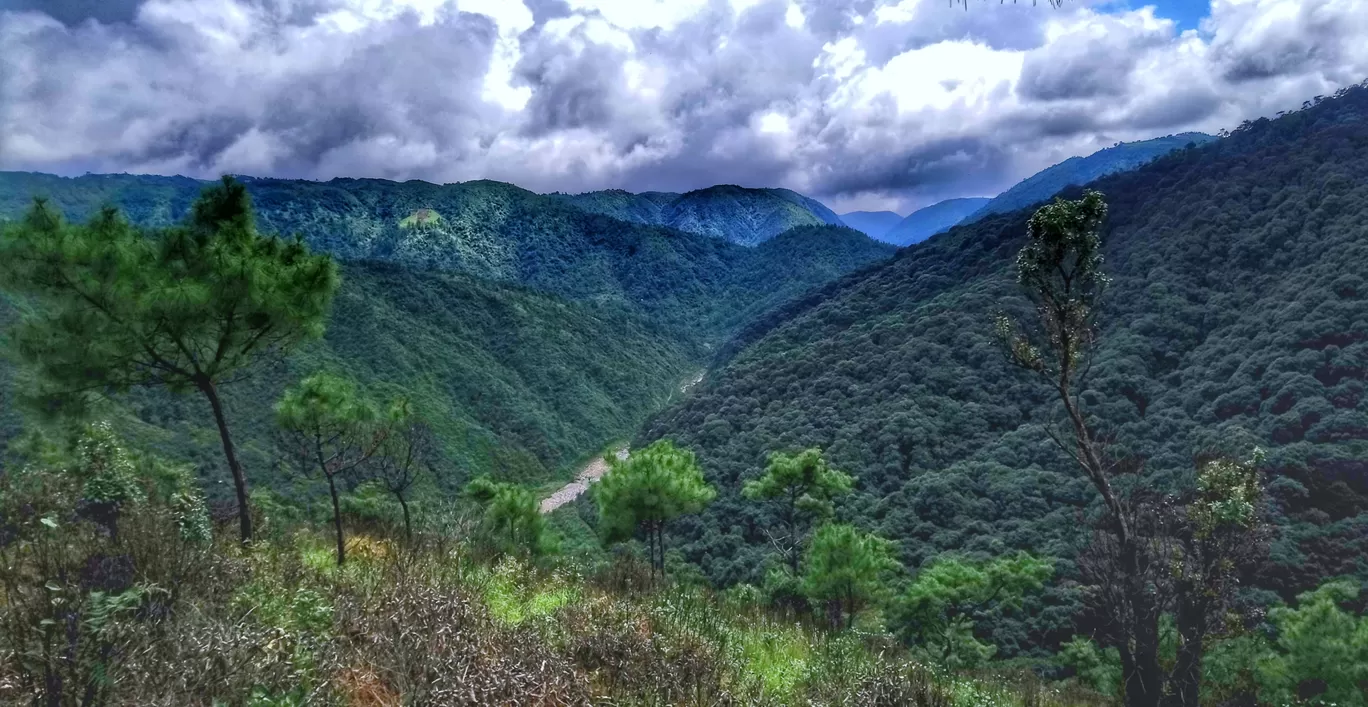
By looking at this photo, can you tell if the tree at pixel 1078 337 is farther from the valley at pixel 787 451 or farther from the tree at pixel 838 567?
the tree at pixel 838 567

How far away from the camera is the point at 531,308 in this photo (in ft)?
359

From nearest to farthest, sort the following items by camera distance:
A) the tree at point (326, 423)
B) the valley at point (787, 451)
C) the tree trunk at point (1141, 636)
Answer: the valley at point (787, 451) → the tree trunk at point (1141, 636) → the tree at point (326, 423)

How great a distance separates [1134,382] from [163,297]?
172 ft

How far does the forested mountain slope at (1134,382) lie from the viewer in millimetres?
33750

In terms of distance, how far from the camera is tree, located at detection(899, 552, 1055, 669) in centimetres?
2016

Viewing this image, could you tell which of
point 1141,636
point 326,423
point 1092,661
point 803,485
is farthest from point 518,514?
point 1141,636

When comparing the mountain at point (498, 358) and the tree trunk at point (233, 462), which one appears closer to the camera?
the tree trunk at point (233, 462)

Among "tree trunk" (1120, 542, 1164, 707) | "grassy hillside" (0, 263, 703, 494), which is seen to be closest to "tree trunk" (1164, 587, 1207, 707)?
"tree trunk" (1120, 542, 1164, 707)

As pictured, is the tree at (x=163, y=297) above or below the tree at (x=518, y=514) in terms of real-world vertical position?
above

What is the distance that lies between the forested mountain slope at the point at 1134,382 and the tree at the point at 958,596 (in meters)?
4.44

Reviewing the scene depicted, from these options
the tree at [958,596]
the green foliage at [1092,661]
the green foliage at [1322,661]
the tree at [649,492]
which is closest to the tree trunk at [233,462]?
the tree at [649,492]

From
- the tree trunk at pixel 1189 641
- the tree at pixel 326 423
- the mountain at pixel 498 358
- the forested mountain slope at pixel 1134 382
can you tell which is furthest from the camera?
the mountain at pixel 498 358

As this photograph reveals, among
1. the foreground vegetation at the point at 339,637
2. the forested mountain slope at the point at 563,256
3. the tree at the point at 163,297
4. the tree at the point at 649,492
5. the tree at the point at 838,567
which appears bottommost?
the tree at the point at 838,567

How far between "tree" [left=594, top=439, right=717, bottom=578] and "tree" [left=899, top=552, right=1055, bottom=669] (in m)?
6.70
